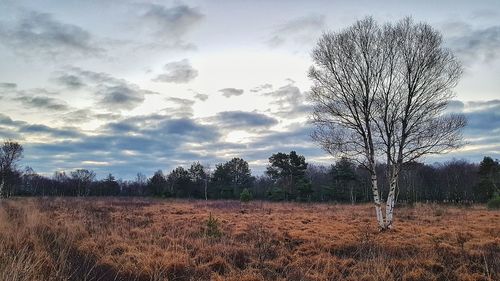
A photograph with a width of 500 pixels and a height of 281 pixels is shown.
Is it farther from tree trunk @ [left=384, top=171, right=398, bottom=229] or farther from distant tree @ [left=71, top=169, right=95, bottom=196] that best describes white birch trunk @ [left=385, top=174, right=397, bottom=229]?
distant tree @ [left=71, top=169, right=95, bottom=196]

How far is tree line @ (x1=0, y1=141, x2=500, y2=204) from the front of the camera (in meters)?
48.3

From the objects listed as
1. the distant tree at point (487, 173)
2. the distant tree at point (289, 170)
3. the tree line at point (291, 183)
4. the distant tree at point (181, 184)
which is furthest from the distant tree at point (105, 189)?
the distant tree at point (487, 173)

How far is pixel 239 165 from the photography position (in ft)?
267

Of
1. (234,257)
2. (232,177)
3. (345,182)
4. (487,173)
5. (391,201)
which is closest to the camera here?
(234,257)

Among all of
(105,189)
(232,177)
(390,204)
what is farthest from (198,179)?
(390,204)

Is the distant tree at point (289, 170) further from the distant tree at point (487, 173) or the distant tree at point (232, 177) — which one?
the distant tree at point (487, 173)

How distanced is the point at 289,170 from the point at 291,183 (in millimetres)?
2207

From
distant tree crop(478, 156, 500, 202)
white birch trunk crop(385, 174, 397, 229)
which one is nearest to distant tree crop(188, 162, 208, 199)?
distant tree crop(478, 156, 500, 202)

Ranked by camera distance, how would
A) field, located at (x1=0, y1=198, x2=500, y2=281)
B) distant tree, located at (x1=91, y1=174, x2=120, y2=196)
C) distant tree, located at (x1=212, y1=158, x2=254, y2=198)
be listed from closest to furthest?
field, located at (x1=0, y1=198, x2=500, y2=281) < distant tree, located at (x1=212, y1=158, x2=254, y2=198) < distant tree, located at (x1=91, y1=174, x2=120, y2=196)

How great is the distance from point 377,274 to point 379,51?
1235 centimetres

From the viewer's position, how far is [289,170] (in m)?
59.1

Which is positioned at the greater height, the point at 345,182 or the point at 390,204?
the point at 345,182

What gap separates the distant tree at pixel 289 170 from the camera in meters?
58.3

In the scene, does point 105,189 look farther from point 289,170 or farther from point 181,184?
point 289,170
